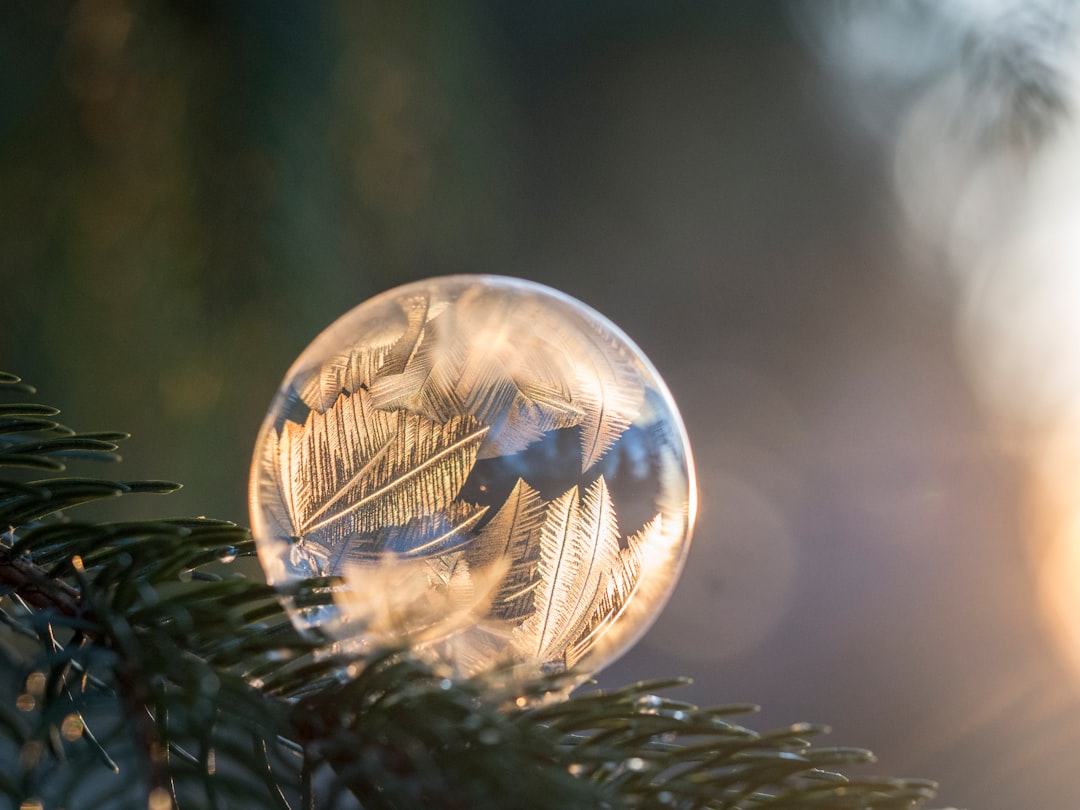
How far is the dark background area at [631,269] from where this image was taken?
740mm

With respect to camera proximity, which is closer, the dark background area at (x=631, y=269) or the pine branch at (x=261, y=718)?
the pine branch at (x=261, y=718)

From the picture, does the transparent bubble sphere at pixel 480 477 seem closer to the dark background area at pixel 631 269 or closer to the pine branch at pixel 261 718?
the pine branch at pixel 261 718

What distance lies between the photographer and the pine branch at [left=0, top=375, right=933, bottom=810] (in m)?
0.17

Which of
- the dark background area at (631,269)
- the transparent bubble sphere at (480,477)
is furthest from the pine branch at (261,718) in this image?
the dark background area at (631,269)

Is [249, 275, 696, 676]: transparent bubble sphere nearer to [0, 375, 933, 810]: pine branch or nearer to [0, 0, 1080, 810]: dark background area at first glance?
[0, 375, 933, 810]: pine branch

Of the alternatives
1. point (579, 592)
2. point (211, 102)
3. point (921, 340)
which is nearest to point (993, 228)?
point (921, 340)

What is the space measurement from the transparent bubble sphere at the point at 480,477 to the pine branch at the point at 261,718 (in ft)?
0.20

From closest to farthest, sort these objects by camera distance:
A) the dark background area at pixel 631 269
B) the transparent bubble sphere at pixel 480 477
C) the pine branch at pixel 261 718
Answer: the pine branch at pixel 261 718, the transparent bubble sphere at pixel 480 477, the dark background area at pixel 631 269

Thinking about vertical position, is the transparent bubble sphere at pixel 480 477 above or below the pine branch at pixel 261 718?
above

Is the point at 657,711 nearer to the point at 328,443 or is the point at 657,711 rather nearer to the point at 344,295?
the point at 328,443

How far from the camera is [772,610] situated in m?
2.20

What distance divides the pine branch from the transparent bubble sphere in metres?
0.06

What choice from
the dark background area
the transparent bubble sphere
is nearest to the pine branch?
the transparent bubble sphere

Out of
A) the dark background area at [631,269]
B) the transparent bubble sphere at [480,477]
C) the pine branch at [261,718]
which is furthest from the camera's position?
the dark background area at [631,269]
